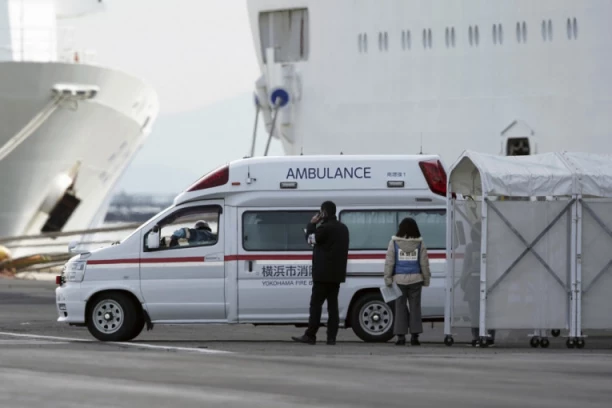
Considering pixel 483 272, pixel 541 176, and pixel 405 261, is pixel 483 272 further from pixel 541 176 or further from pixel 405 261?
pixel 541 176

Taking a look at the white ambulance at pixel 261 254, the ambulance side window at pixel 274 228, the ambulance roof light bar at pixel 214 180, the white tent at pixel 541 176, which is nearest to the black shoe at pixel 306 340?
the white ambulance at pixel 261 254

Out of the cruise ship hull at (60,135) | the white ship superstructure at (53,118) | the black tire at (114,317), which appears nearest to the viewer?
the black tire at (114,317)

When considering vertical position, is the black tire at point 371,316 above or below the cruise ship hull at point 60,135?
below

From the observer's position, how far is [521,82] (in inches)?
1420

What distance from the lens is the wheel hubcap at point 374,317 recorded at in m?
18.1

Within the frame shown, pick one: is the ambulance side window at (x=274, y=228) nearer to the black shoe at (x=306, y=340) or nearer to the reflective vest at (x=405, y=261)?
the black shoe at (x=306, y=340)

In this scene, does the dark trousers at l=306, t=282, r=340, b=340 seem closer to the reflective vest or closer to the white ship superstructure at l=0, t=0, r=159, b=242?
the reflective vest

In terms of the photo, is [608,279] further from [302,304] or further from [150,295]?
[150,295]

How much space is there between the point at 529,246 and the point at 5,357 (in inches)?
221

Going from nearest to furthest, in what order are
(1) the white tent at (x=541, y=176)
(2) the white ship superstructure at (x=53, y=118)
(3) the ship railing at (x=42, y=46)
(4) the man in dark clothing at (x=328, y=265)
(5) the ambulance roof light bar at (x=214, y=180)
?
(1) the white tent at (x=541, y=176)
(4) the man in dark clothing at (x=328, y=265)
(5) the ambulance roof light bar at (x=214, y=180)
(2) the white ship superstructure at (x=53, y=118)
(3) the ship railing at (x=42, y=46)

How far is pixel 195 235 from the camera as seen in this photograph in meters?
18.2

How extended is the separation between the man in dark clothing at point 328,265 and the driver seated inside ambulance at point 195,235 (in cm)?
130

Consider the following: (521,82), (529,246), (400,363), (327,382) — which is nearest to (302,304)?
(529,246)

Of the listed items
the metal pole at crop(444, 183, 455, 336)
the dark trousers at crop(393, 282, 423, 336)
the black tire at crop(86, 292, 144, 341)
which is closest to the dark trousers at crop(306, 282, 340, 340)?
the dark trousers at crop(393, 282, 423, 336)
